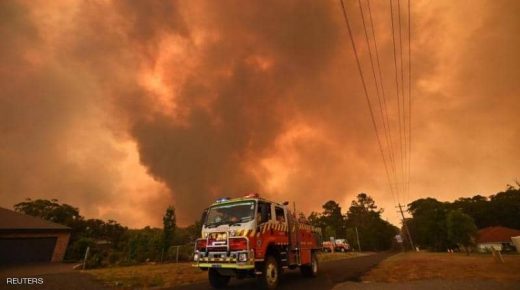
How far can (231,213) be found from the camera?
33.3 ft

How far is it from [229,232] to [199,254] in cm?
147

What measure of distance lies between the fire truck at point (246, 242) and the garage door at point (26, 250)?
86.2ft

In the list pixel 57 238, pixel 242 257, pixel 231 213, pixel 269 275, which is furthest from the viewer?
pixel 57 238

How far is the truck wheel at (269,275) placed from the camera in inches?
364

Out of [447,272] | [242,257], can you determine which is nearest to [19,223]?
[242,257]

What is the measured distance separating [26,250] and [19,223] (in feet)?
10.5

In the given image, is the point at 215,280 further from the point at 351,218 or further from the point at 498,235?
the point at 351,218

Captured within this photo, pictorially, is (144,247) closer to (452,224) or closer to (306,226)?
(306,226)

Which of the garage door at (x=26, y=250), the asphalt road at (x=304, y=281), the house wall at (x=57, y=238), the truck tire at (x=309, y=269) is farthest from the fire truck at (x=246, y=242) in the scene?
the house wall at (x=57, y=238)

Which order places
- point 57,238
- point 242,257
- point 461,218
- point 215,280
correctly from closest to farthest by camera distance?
point 242,257 < point 215,280 < point 57,238 < point 461,218

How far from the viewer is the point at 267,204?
34.7ft

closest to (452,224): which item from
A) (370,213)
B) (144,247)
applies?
(144,247)

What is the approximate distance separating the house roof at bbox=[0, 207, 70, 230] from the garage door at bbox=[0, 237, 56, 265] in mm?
1100

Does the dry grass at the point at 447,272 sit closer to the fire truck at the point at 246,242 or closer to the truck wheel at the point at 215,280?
the fire truck at the point at 246,242
